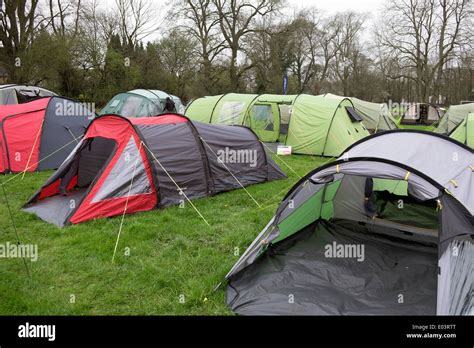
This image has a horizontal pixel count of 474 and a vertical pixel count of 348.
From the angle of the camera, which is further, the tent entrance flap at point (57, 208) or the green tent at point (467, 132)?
the green tent at point (467, 132)

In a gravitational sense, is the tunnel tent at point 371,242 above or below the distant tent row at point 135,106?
below

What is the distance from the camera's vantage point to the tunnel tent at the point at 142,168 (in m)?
5.26

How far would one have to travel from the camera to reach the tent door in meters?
12.3

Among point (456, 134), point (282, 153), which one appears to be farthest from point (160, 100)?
point (456, 134)

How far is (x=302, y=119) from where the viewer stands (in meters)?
10.8

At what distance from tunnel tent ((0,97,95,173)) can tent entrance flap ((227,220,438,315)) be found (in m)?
6.18

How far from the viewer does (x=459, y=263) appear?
285 cm

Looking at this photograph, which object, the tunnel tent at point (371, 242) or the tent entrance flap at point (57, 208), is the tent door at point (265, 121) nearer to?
the tent entrance flap at point (57, 208)

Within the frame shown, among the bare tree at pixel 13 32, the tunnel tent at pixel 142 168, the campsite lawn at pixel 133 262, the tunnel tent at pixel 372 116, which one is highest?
the bare tree at pixel 13 32
